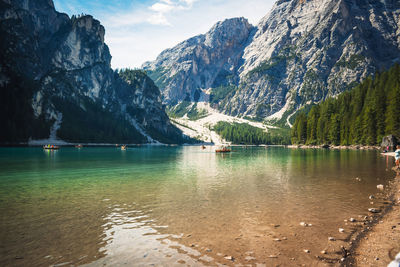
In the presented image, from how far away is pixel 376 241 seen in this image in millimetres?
12578

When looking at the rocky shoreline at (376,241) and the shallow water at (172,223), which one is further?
the shallow water at (172,223)

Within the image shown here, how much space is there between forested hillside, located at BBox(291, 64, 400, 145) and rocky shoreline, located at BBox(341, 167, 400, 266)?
100311 mm

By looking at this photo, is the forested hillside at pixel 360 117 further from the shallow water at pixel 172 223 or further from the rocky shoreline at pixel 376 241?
the rocky shoreline at pixel 376 241

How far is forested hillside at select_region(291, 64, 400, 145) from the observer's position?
101 metres

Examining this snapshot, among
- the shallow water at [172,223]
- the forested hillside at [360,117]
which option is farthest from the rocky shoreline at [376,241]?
the forested hillside at [360,117]

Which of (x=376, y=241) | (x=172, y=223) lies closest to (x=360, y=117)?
(x=376, y=241)

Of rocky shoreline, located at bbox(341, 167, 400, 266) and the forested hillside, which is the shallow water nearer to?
rocky shoreline, located at bbox(341, 167, 400, 266)

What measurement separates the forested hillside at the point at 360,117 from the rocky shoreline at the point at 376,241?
100 m

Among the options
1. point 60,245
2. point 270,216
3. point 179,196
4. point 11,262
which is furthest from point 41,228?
point 270,216

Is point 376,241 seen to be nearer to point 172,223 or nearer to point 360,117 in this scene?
point 172,223

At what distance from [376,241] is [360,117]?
431 feet

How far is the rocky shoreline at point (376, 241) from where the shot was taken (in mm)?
10625

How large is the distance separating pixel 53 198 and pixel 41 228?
369 inches

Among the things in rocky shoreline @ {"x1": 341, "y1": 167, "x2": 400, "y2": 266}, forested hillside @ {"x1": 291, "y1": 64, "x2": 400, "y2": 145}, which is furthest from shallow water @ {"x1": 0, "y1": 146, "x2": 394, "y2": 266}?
forested hillside @ {"x1": 291, "y1": 64, "x2": 400, "y2": 145}
